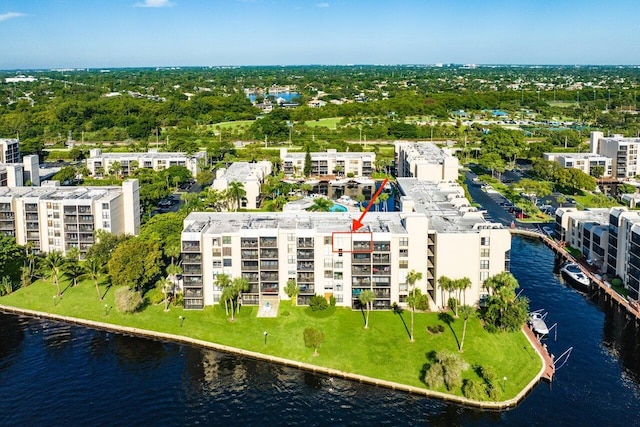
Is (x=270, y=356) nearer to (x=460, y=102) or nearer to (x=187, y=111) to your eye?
(x=187, y=111)

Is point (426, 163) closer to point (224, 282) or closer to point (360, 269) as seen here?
point (360, 269)

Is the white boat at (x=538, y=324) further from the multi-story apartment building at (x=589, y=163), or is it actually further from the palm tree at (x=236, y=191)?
the multi-story apartment building at (x=589, y=163)

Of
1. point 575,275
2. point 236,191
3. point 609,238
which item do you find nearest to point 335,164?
point 236,191

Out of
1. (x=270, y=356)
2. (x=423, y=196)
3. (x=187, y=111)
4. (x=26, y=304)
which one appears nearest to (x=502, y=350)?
(x=270, y=356)

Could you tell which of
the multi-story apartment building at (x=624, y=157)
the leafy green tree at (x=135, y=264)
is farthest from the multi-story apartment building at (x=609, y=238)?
the leafy green tree at (x=135, y=264)

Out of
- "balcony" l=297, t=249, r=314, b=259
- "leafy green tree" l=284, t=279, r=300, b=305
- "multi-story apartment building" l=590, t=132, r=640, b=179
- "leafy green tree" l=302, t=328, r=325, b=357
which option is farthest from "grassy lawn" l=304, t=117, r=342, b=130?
"leafy green tree" l=302, t=328, r=325, b=357

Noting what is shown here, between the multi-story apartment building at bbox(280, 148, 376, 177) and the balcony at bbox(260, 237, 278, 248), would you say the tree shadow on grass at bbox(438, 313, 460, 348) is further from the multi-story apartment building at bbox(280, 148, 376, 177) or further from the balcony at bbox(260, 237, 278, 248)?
the multi-story apartment building at bbox(280, 148, 376, 177)
